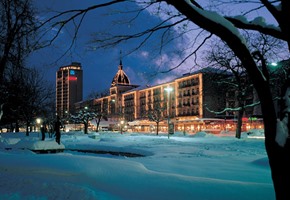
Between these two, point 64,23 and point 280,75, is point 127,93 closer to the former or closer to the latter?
point 280,75

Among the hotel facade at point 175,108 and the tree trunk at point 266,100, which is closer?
the tree trunk at point 266,100

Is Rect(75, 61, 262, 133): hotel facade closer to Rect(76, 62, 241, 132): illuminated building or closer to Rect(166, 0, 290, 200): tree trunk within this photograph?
Rect(76, 62, 241, 132): illuminated building

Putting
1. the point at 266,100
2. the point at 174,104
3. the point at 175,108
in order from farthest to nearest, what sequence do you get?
the point at 174,104 → the point at 175,108 → the point at 266,100

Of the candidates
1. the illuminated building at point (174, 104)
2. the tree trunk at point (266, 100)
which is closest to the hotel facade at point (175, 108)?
the illuminated building at point (174, 104)

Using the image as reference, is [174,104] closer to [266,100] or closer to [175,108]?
[175,108]

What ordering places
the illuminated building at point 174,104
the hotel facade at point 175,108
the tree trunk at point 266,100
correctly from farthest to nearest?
1. the illuminated building at point 174,104
2. the hotel facade at point 175,108
3. the tree trunk at point 266,100

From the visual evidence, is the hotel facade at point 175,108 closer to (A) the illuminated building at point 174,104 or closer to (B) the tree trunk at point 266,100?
(A) the illuminated building at point 174,104

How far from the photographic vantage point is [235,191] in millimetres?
7453

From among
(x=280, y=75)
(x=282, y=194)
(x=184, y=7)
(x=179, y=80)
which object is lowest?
(x=282, y=194)

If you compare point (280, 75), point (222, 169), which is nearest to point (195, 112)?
point (280, 75)

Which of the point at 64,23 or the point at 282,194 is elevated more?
the point at 64,23

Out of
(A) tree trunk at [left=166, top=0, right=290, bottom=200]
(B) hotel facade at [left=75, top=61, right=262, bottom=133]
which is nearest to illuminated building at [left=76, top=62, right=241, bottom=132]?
(B) hotel facade at [left=75, top=61, right=262, bottom=133]

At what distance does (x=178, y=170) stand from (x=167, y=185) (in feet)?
16.3

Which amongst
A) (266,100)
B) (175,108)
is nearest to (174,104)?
(175,108)
